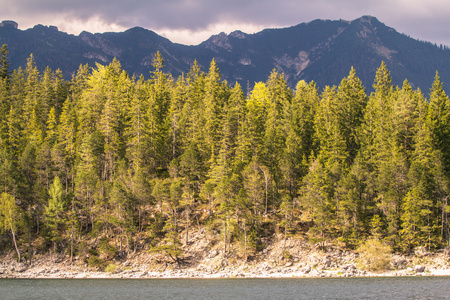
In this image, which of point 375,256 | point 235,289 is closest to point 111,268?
point 235,289

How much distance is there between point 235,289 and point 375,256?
77.1 ft

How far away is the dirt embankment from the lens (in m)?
62.0

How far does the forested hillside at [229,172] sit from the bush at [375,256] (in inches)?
87.4

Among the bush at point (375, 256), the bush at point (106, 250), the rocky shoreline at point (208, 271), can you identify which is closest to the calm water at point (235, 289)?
the rocky shoreline at point (208, 271)

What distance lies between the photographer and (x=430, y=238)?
63.5 metres

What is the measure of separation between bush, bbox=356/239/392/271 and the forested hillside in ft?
7.28

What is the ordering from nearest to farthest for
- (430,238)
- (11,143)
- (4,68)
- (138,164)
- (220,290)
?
(220,290) < (430,238) < (138,164) < (11,143) < (4,68)

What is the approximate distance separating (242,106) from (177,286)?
38.5m

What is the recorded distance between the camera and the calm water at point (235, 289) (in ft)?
140

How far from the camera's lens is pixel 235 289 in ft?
163

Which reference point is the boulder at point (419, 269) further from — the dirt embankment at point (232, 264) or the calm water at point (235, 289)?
the calm water at point (235, 289)

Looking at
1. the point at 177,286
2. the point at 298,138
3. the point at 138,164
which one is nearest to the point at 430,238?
the point at 298,138

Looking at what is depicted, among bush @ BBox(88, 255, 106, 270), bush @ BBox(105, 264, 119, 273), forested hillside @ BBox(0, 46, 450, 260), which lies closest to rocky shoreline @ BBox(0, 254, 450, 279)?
bush @ BBox(105, 264, 119, 273)

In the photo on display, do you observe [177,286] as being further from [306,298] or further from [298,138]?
[298,138]
